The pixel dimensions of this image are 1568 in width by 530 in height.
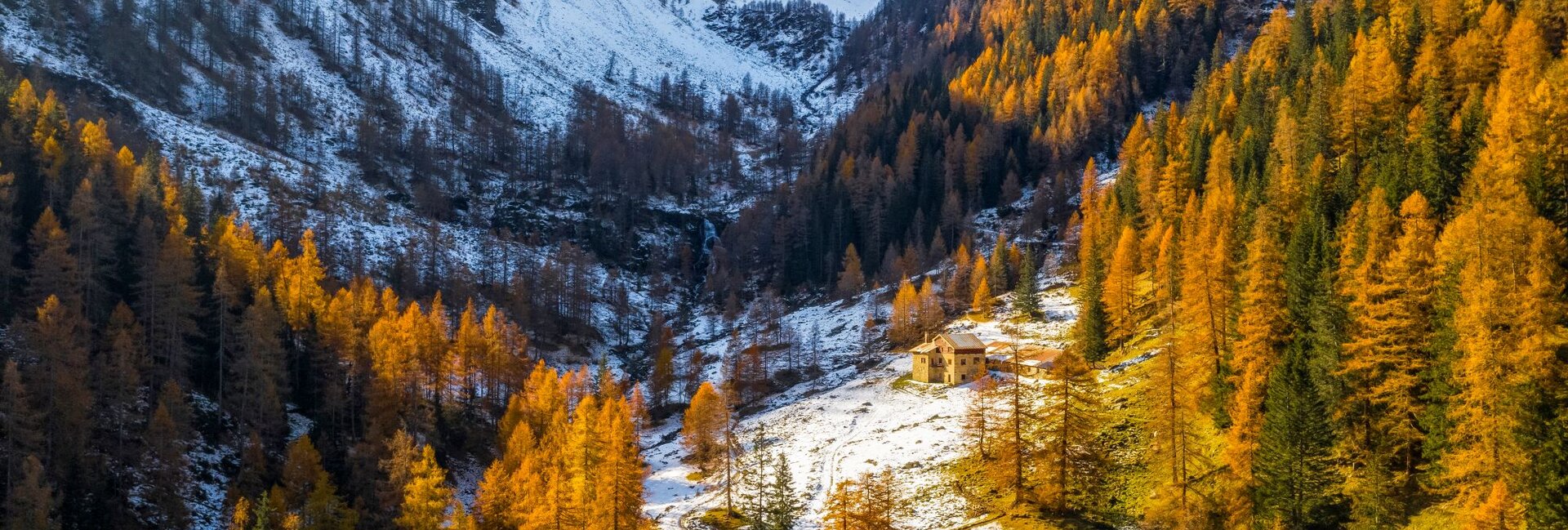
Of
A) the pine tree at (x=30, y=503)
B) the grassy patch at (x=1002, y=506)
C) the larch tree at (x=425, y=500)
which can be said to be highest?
the pine tree at (x=30, y=503)

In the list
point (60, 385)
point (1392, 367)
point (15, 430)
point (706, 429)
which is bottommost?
point (706, 429)

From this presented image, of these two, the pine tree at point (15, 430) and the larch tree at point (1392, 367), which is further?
the pine tree at point (15, 430)

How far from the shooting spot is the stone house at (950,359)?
80.0 meters

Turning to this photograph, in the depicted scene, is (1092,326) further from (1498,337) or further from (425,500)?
(425,500)

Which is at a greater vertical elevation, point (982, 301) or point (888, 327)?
point (982, 301)

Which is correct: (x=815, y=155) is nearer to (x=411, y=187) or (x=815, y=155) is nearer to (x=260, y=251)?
(x=411, y=187)

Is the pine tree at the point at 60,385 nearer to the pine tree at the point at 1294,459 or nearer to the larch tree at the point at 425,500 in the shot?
the larch tree at the point at 425,500

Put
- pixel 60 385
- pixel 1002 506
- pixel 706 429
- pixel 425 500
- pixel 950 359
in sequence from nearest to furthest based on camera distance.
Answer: pixel 1002 506 < pixel 60 385 < pixel 425 500 < pixel 706 429 < pixel 950 359

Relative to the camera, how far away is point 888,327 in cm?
10125

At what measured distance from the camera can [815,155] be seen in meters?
184

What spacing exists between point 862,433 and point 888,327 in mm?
30870

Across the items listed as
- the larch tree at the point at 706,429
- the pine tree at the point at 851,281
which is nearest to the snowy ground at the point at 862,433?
the larch tree at the point at 706,429

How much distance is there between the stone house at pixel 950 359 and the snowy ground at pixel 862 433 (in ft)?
3.76

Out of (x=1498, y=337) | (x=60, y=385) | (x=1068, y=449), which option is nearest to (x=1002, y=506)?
(x=1068, y=449)
